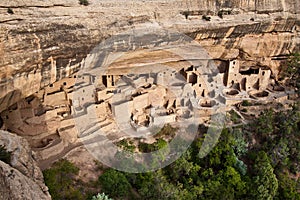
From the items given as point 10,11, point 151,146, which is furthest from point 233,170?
point 10,11

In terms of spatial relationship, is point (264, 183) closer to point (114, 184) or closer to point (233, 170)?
point (233, 170)

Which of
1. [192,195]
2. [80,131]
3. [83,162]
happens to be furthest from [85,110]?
[192,195]

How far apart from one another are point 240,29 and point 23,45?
25.1ft

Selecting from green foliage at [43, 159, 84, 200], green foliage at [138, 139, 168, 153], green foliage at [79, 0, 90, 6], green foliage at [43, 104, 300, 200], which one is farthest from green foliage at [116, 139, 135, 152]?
green foliage at [79, 0, 90, 6]

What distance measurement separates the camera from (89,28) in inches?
317

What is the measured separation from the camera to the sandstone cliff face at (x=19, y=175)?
3944 millimetres

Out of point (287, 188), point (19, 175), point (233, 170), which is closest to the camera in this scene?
point (19, 175)

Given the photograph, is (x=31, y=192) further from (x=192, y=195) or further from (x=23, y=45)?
(x=192, y=195)

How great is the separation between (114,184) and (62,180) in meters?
1.45

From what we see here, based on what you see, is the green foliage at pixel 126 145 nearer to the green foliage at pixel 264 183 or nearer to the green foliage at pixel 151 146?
the green foliage at pixel 151 146

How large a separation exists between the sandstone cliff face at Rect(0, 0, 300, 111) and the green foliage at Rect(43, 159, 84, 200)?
2192 mm

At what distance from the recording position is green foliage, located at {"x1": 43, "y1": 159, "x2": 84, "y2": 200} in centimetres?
795

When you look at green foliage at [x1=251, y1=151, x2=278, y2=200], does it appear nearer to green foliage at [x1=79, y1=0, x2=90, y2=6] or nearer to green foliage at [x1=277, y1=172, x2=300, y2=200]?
green foliage at [x1=277, y1=172, x2=300, y2=200]

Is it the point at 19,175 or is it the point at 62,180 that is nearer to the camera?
the point at 19,175
